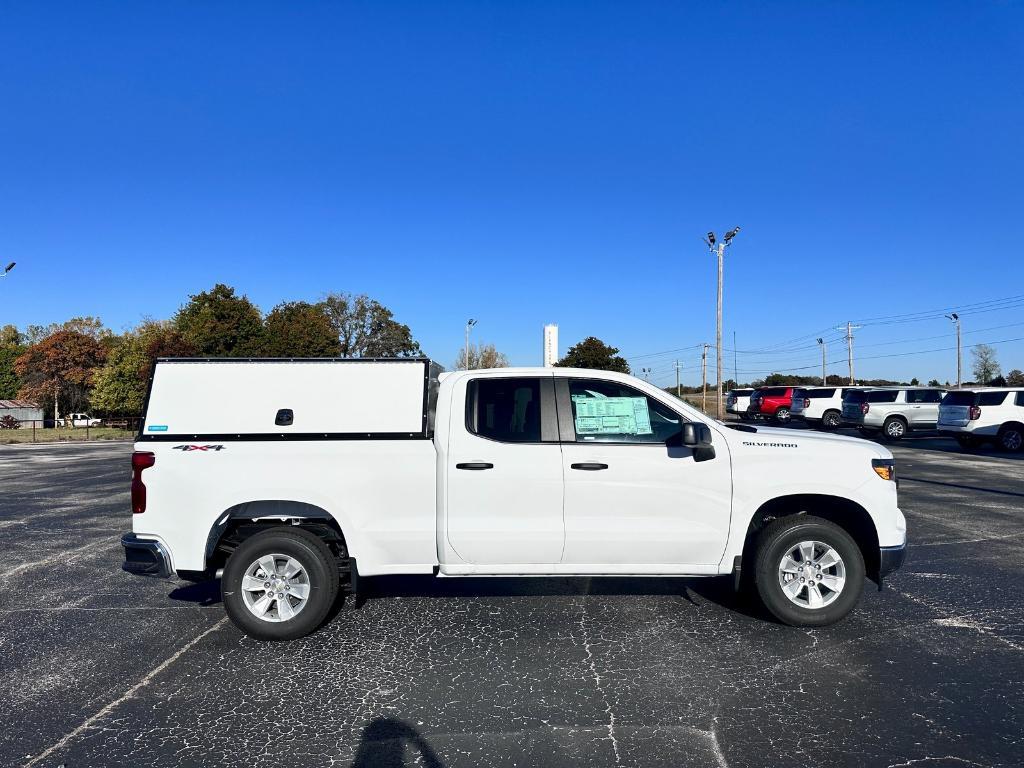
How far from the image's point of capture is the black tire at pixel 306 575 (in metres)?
4.93

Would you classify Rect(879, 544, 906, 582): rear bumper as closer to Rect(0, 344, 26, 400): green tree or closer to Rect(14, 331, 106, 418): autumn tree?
Rect(14, 331, 106, 418): autumn tree

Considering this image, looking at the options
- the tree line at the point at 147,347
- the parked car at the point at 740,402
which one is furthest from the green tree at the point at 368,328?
the parked car at the point at 740,402

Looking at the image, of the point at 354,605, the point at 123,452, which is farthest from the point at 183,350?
the point at 354,605

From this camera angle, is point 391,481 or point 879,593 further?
point 879,593

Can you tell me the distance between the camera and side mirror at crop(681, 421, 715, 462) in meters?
4.75

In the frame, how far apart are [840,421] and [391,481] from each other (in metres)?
28.0

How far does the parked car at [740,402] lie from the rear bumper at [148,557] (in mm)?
33212

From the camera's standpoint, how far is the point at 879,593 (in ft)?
19.7

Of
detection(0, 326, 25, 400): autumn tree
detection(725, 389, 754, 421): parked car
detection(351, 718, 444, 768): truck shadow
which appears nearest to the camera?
detection(351, 718, 444, 768): truck shadow

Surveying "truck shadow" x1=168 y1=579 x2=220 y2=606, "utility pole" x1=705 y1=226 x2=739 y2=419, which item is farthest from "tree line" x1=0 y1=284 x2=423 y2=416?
"truck shadow" x1=168 y1=579 x2=220 y2=606

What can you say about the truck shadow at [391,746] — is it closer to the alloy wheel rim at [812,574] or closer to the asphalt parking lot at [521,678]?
the asphalt parking lot at [521,678]

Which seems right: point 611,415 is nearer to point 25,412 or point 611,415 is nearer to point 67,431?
point 67,431

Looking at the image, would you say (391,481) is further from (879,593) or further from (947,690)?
(879,593)

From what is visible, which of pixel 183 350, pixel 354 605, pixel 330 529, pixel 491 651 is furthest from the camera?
pixel 183 350
